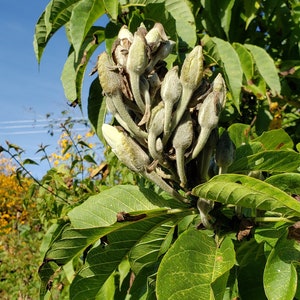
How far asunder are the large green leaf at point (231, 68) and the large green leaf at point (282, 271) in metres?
0.63

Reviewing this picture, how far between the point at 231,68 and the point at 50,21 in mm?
584

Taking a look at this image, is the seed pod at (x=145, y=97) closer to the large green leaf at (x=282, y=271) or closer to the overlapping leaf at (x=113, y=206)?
the overlapping leaf at (x=113, y=206)

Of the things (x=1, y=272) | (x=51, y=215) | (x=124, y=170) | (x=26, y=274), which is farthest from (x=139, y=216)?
(x=1, y=272)

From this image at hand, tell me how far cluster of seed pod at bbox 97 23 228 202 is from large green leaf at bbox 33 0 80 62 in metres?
0.59

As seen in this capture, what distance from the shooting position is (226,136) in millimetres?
933

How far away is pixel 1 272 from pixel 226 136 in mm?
4594

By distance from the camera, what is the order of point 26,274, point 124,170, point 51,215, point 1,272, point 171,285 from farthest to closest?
1. point 1,272
2. point 26,274
3. point 51,215
4. point 124,170
5. point 171,285

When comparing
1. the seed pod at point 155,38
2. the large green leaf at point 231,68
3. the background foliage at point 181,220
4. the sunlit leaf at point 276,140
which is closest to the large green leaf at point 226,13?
the background foliage at point 181,220

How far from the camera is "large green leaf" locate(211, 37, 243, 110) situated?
4.87 feet

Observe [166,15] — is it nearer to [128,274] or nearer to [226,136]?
[226,136]

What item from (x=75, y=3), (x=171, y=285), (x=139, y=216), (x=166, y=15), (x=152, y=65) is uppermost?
(x=75, y=3)

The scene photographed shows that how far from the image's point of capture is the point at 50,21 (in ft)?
4.83

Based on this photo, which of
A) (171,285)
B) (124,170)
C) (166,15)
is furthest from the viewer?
(124,170)

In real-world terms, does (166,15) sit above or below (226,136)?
above
